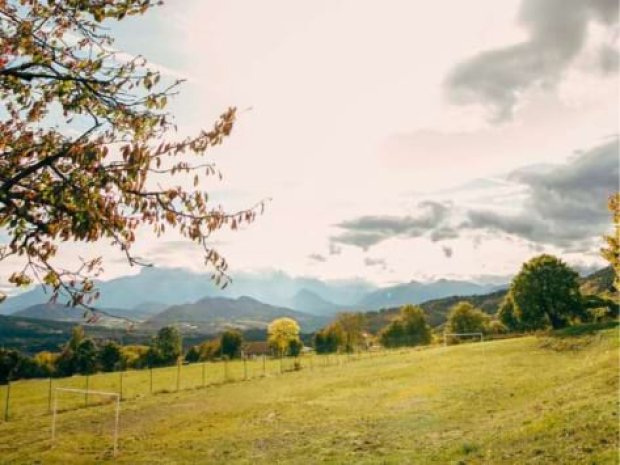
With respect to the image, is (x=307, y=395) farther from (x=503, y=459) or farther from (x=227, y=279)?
(x=227, y=279)

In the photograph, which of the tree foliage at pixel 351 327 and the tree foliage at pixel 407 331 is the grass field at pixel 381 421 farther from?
the tree foliage at pixel 351 327

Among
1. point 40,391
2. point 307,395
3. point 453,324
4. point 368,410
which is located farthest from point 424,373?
point 453,324

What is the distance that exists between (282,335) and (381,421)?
12063 centimetres

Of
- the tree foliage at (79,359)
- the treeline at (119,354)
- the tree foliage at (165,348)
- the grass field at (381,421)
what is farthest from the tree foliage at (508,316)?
the tree foliage at (79,359)

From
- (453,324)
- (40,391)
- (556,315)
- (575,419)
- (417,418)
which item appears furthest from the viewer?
(453,324)

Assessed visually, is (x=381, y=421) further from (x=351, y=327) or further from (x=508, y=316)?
(x=351, y=327)

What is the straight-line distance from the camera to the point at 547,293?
93.6 m

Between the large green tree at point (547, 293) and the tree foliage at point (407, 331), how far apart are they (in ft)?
194

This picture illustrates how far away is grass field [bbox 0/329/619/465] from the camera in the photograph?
21766 millimetres

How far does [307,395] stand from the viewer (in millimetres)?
50562

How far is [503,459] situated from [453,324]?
12987 cm

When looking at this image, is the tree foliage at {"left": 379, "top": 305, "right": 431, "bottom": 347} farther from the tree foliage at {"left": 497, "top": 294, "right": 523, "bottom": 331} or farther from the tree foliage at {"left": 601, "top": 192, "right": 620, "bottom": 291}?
the tree foliage at {"left": 601, "top": 192, "right": 620, "bottom": 291}

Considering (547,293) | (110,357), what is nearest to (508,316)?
(547,293)

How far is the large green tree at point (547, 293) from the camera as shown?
303 feet
